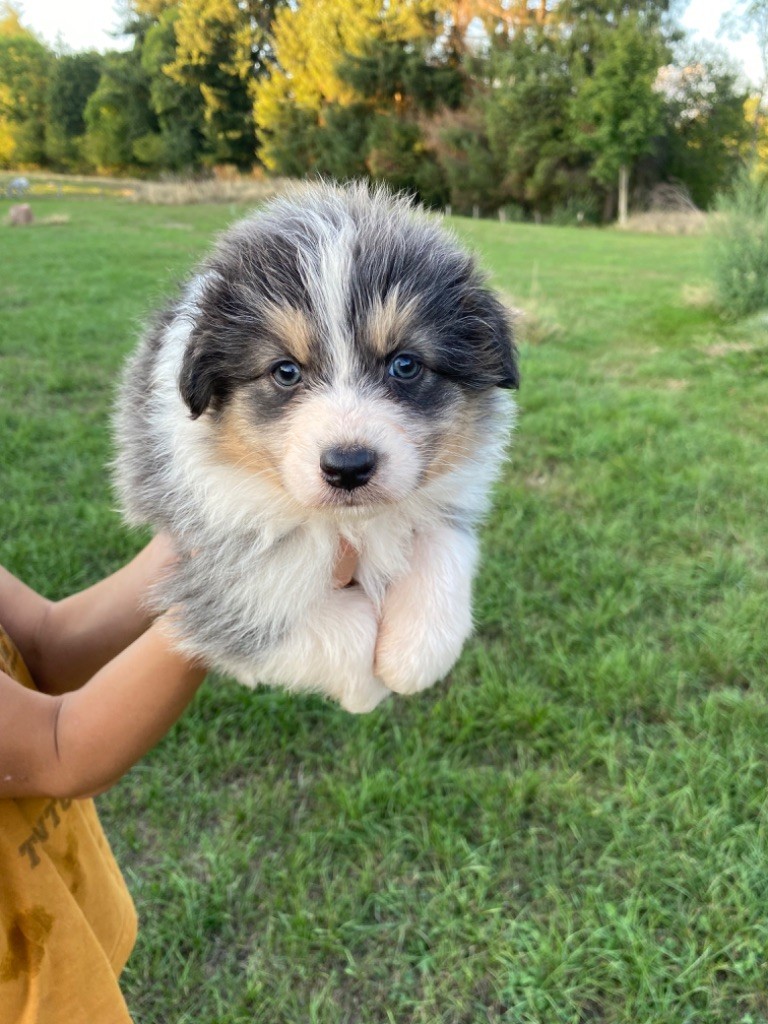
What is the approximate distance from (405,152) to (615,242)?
433 inches

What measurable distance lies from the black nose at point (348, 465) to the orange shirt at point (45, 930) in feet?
2.97

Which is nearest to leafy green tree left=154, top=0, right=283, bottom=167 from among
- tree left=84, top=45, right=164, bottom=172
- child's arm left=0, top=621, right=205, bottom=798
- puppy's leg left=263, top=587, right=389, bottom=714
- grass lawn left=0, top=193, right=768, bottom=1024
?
tree left=84, top=45, right=164, bottom=172

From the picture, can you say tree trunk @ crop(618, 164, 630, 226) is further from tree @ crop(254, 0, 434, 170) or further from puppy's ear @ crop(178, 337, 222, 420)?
puppy's ear @ crop(178, 337, 222, 420)

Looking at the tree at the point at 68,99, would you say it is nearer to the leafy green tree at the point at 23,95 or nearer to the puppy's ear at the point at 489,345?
the leafy green tree at the point at 23,95

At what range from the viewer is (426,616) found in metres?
2.01

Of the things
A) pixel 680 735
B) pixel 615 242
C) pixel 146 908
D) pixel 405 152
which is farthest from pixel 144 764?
pixel 405 152

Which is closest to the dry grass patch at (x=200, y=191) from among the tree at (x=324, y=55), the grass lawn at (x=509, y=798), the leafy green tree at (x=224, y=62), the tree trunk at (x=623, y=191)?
the leafy green tree at (x=224, y=62)

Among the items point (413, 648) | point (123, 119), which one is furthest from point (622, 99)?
point (413, 648)

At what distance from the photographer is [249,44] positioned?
23.3 meters

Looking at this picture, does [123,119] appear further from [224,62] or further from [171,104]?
[224,62]

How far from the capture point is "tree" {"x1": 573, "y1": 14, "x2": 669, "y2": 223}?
2839 centimetres

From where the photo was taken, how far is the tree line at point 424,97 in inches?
962

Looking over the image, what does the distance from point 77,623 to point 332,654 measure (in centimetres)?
85

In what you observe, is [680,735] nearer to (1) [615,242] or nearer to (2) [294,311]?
(2) [294,311]
